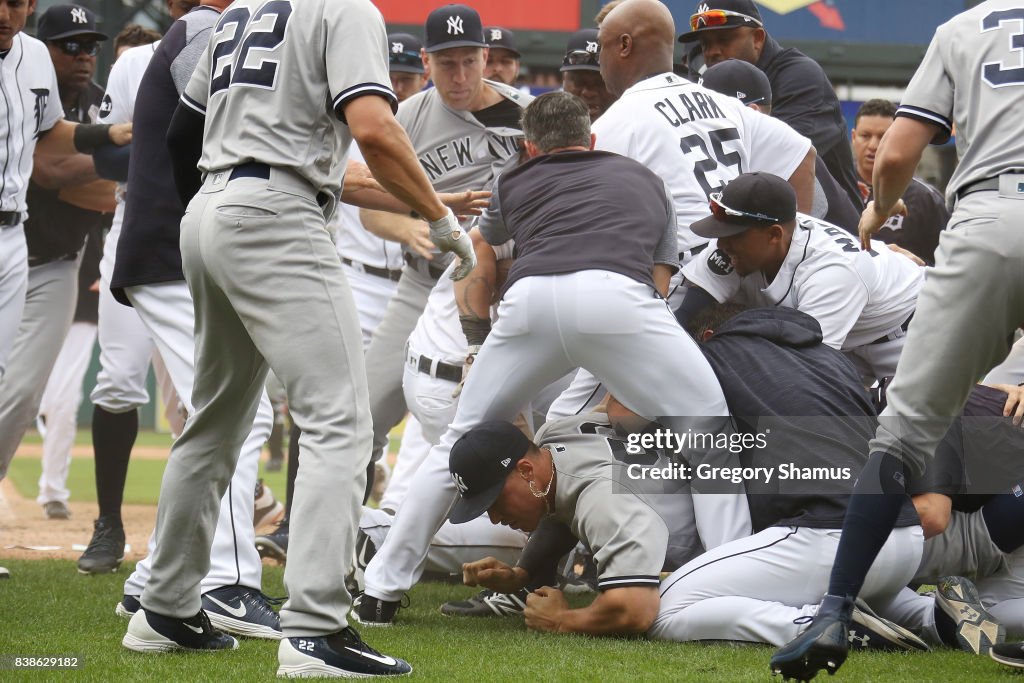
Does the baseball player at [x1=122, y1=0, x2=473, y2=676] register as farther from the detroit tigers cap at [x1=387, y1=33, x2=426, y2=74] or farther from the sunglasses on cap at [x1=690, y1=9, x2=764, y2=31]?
the detroit tigers cap at [x1=387, y1=33, x2=426, y2=74]

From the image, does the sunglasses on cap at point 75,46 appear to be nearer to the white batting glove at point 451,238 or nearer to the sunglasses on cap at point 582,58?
the sunglasses on cap at point 582,58

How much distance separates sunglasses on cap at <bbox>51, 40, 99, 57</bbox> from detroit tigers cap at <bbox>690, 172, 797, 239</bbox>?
3.14m

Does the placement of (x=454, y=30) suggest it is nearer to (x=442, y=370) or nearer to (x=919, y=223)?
(x=442, y=370)

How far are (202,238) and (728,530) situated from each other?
187 centimetres

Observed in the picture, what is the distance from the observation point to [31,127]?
4.83 m

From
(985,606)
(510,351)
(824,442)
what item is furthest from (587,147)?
(985,606)

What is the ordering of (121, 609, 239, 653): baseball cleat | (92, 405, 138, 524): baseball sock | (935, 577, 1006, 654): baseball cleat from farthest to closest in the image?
(92, 405, 138, 524): baseball sock, (935, 577, 1006, 654): baseball cleat, (121, 609, 239, 653): baseball cleat

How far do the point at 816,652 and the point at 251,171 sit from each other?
72.0 inches

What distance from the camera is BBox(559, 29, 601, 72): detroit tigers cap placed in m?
6.29

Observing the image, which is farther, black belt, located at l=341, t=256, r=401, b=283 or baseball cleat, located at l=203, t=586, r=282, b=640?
black belt, located at l=341, t=256, r=401, b=283

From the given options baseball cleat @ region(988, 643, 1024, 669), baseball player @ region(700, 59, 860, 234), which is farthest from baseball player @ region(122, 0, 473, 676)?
baseball player @ region(700, 59, 860, 234)

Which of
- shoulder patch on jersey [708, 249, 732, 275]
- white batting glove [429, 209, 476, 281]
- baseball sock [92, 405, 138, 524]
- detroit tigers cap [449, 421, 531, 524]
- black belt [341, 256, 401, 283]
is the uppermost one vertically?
white batting glove [429, 209, 476, 281]

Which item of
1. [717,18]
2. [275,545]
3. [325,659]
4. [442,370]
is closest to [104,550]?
[275,545]

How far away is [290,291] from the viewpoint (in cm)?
318
